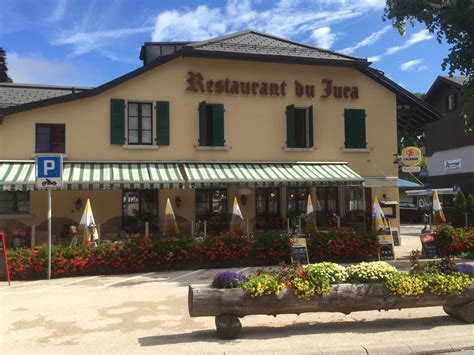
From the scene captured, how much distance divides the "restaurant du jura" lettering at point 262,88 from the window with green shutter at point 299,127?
619mm

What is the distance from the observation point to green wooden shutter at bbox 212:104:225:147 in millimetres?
15680

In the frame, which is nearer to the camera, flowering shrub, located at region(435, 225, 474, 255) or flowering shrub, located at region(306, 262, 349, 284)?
flowering shrub, located at region(306, 262, 349, 284)

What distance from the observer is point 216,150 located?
15758 millimetres

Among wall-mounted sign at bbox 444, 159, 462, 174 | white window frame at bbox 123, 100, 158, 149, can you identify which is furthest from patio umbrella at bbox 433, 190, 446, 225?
wall-mounted sign at bbox 444, 159, 462, 174

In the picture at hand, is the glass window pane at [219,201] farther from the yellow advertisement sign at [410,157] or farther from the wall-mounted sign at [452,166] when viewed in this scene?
the wall-mounted sign at [452,166]

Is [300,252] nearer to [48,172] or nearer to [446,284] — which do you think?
[446,284]

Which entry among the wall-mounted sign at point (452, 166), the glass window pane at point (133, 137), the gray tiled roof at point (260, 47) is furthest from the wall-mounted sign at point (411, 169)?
the wall-mounted sign at point (452, 166)

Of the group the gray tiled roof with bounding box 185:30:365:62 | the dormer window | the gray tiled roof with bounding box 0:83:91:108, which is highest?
the dormer window

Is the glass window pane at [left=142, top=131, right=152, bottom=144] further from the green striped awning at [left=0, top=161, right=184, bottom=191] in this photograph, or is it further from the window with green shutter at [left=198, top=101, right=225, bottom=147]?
the window with green shutter at [left=198, top=101, right=225, bottom=147]

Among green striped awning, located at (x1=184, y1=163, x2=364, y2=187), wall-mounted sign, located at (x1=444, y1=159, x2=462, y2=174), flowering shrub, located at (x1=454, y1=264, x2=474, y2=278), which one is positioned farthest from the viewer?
wall-mounted sign, located at (x1=444, y1=159, x2=462, y2=174)

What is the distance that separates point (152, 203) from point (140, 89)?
3812 mm

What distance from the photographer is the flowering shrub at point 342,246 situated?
42.1 ft

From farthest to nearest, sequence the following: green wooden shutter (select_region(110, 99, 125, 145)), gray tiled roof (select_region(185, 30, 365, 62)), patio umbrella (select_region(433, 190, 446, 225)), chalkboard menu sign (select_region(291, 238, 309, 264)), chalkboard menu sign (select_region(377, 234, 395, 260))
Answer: gray tiled roof (select_region(185, 30, 365, 62)), green wooden shutter (select_region(110, 99, 125, 145)), patio umbrella (select_region(433, 190, 446, 225)), chalkboard menu sign (select_region(377, 234, 395, 260)), chalkboard menu sign (select_region(291, 238, 309, 264))

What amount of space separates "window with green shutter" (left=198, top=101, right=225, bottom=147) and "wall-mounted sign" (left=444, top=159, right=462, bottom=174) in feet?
76.8
